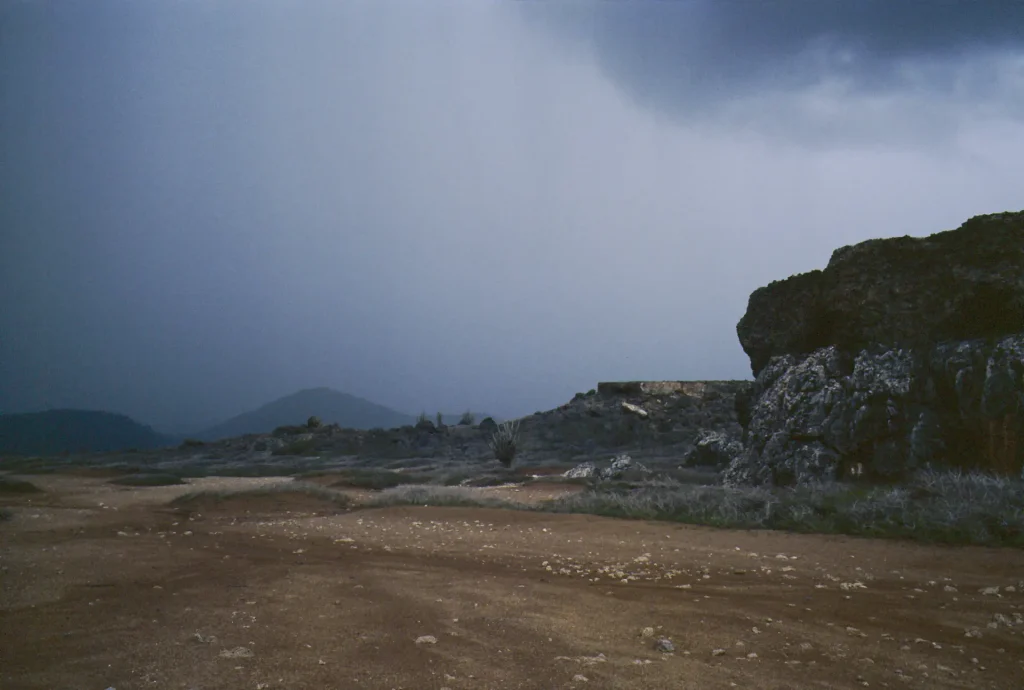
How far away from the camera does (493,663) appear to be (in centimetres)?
319

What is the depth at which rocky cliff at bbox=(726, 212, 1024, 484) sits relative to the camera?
28.9ft

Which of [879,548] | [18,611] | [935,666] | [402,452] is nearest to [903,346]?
[879,548]

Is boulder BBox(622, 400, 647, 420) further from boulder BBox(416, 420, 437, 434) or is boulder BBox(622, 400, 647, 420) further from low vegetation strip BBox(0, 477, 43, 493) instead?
low vegetation strip BBox(0, 477, 43, 493)

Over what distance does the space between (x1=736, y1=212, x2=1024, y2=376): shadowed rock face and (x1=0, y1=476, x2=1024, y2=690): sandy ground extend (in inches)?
196

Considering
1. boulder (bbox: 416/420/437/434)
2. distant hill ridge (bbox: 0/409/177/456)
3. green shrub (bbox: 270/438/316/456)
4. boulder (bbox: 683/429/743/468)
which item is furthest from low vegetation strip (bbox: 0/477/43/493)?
distant hill ridge (bbox: 0/409/177/456)

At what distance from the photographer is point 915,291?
1016 centimetres

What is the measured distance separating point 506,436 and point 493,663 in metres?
20.0

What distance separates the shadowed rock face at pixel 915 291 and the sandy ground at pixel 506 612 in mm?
4974

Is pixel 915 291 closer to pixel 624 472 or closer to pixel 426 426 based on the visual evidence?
pixel 624 472

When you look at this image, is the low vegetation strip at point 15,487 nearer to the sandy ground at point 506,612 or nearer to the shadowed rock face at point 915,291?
the sandy ground at point 506,612

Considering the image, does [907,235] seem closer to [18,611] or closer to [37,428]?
[18,611]

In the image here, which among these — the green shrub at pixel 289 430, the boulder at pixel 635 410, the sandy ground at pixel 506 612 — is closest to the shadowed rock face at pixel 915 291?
the sandy ground at pixel 506 612

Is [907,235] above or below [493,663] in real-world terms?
above

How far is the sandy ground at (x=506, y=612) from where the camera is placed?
3047mm
